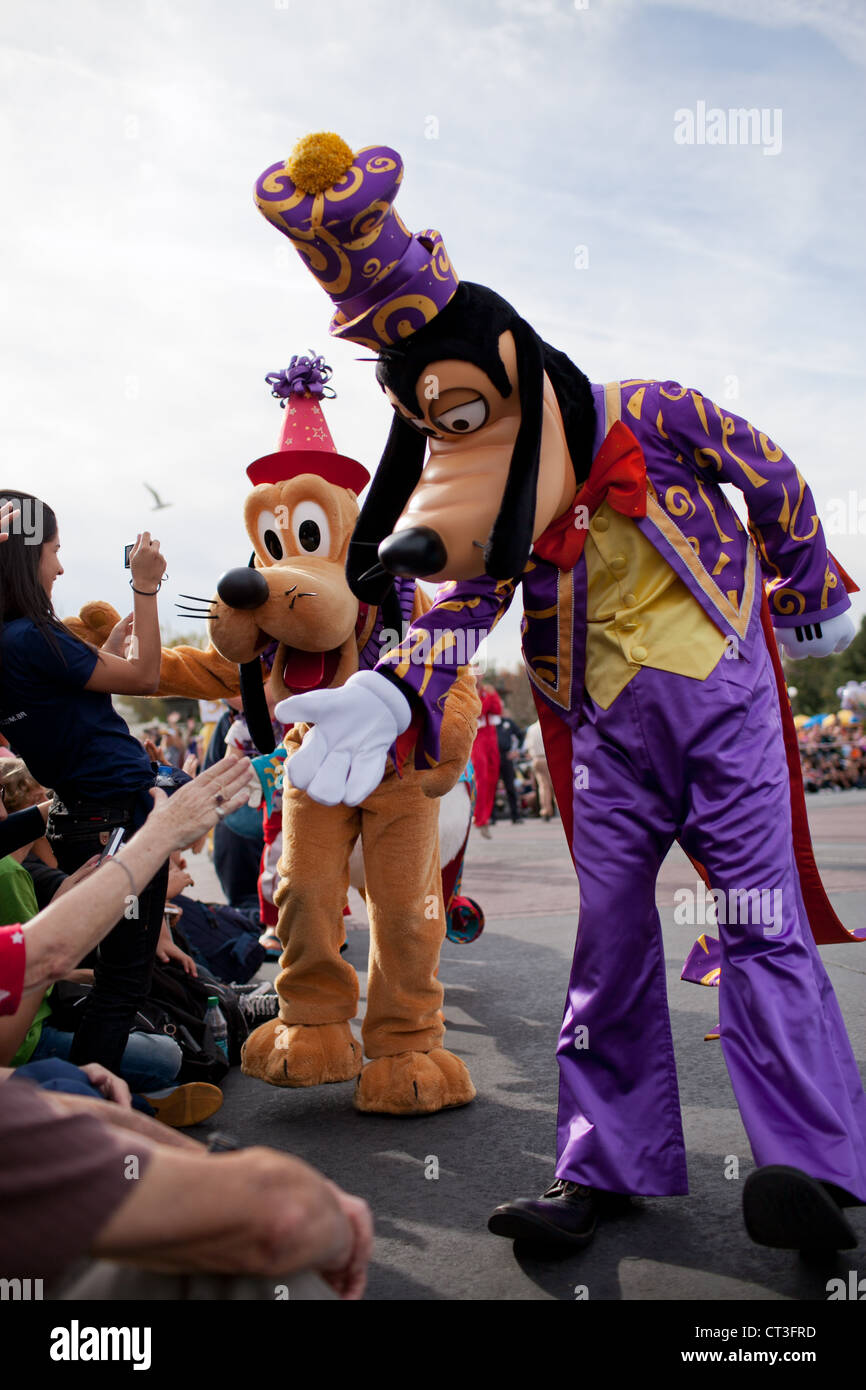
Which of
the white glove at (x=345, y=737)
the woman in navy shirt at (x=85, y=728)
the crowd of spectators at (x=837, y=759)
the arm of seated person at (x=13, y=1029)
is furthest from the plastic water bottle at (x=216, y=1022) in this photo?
the crowd of spectators at (x=837, y=759)

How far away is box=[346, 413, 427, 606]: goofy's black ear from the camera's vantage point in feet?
9.21

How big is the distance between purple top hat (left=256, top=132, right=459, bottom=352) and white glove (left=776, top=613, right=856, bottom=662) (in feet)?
3.53

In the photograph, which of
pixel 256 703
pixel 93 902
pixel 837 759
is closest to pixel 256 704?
pixel 256 703

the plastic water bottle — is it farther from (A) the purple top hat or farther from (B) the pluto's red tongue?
(A) the purple top hat

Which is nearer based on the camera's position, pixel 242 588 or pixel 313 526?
pixel 242 588

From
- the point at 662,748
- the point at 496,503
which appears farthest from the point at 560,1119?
the point at 496,503

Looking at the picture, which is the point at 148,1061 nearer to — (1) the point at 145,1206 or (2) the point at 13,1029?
(2) the point at 13,1029

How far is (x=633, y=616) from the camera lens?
102 inches

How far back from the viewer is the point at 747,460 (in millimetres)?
2625

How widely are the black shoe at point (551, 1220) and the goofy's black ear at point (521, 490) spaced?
1243mm

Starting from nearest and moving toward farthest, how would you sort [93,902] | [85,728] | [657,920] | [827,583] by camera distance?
1. [93,902]
2. [657,920]
3. [827,583]
4. [85,728]

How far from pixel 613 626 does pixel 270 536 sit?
1694 mm
